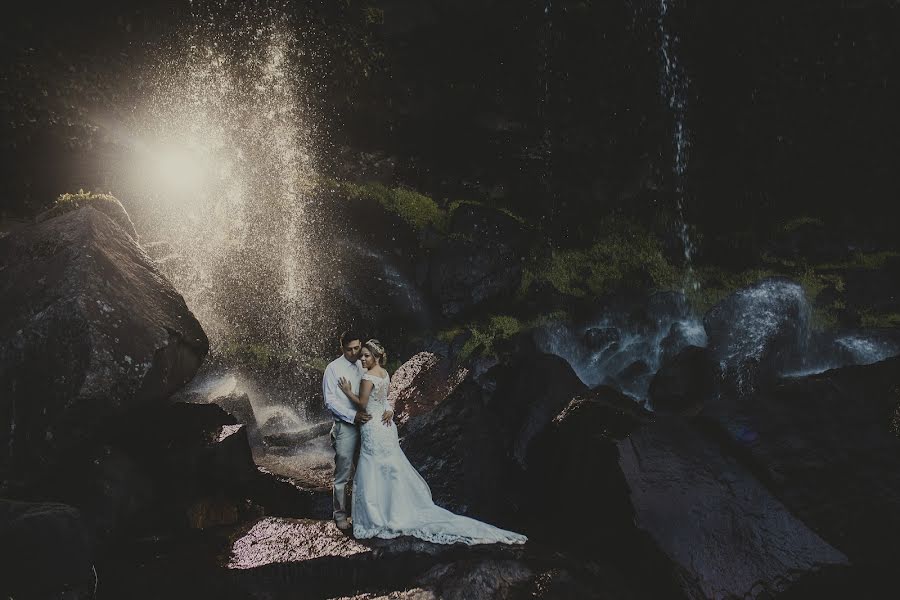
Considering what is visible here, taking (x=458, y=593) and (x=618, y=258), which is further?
(x=618, y=258)

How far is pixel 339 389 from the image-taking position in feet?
17.8

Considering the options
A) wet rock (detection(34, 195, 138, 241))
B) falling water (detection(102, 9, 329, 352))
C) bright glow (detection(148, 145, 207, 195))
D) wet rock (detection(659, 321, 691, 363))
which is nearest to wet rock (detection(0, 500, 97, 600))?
wet rock (detection(34, 195, 138, 241))

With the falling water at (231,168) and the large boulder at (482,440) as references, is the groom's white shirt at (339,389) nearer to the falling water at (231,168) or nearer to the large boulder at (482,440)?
the large boulder at (482,440)

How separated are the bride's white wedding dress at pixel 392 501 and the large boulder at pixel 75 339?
9.24ft

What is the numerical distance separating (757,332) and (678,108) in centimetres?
766

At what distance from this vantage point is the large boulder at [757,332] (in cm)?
1031

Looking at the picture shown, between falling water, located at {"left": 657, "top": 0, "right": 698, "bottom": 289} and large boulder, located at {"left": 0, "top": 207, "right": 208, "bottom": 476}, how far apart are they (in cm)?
1320

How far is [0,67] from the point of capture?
1157cm

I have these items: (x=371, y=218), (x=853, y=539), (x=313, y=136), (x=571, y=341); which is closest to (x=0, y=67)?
(x=313, y=136)

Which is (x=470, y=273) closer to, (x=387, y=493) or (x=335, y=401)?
(x=335, y=401)

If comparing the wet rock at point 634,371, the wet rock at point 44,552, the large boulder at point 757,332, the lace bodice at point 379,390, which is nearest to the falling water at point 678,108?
the large boulder at point 757,332

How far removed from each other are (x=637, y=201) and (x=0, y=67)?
53.7 ft

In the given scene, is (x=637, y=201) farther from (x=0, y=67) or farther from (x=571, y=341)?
(x=0, y=67)

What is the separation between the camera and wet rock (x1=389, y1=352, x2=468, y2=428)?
23.7 feet
